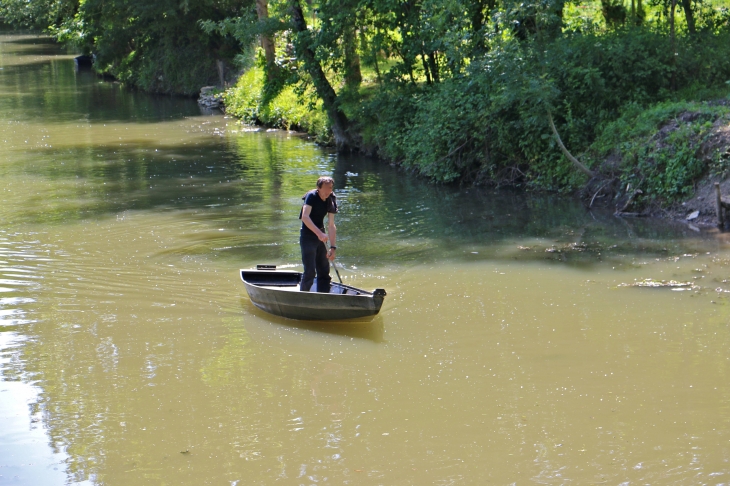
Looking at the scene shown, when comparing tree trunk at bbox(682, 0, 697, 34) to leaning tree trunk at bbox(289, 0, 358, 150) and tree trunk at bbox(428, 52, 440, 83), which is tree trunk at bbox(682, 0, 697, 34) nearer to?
tree trunk at bbox(428, 52, 440, 83)

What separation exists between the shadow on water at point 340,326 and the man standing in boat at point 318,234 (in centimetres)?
44

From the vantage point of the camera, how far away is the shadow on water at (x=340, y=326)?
10961 millimetres

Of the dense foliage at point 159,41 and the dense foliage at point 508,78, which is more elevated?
the dense foliage at point 159,41

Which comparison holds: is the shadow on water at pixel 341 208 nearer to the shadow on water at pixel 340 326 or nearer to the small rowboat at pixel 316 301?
the small rowboat at pixel 316 301

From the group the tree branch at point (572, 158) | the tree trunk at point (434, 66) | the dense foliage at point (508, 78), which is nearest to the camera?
the tree branch at point (572, 158)

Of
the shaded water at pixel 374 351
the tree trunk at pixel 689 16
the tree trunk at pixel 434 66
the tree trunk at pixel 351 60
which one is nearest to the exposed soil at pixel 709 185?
the shaded water at pixel 374 351

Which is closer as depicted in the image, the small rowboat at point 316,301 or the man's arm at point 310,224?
the small rowboat at point 316,301

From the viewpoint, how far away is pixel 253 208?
60.8ft

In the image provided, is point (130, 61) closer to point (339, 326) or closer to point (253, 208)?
point (253, 208)

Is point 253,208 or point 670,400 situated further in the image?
point 253,208

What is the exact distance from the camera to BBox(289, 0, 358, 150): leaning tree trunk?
24406mm

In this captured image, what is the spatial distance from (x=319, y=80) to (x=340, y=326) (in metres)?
14.7

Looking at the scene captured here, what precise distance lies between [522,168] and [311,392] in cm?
1171

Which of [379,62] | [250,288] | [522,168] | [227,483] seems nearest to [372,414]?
[227,483]
